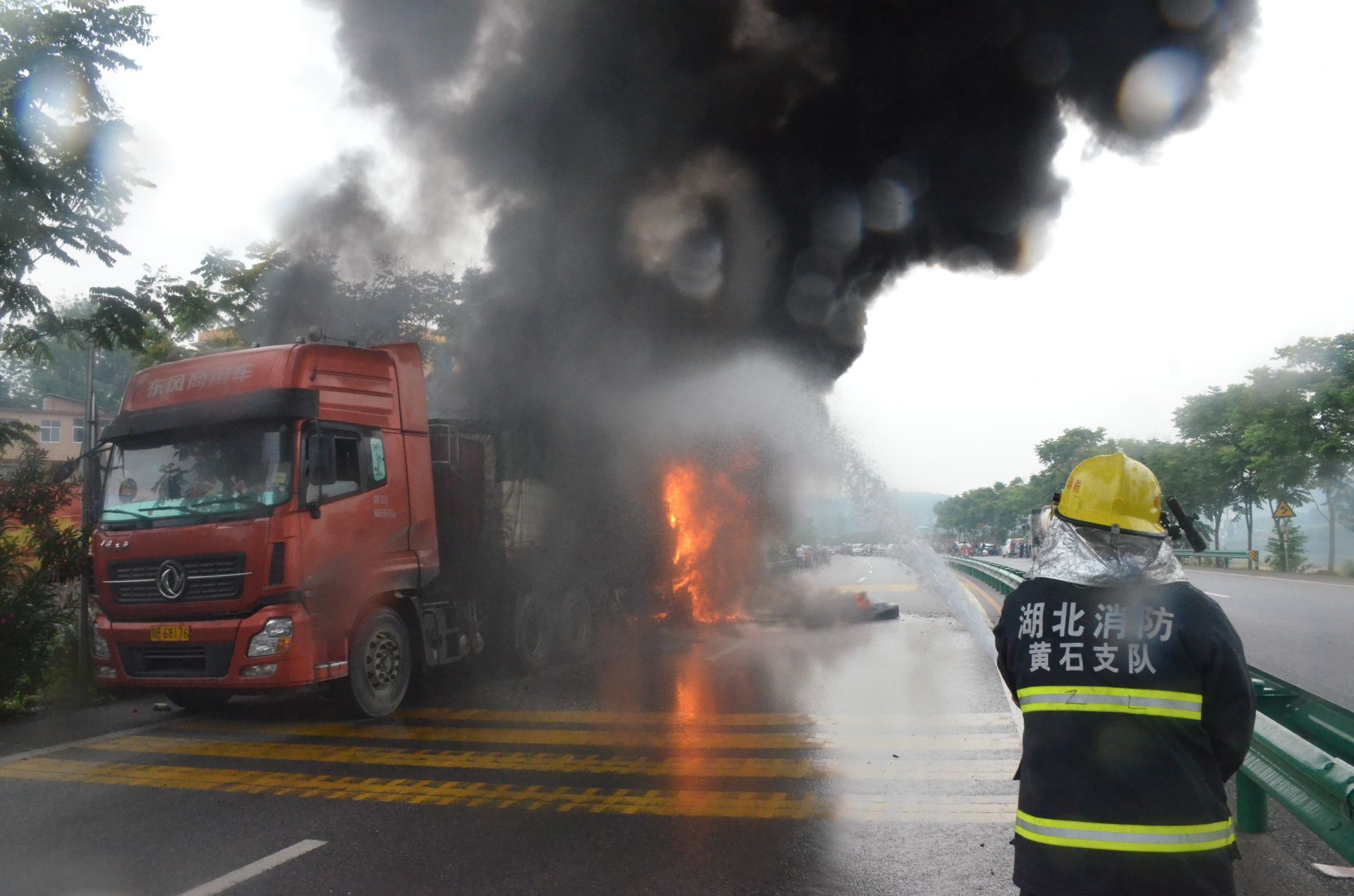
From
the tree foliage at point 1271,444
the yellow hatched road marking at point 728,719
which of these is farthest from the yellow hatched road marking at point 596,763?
the tree foliage at point 1271,444

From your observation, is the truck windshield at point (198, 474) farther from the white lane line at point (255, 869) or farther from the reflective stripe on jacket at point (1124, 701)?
the reflective stripe on jacket at point (1124, 701)

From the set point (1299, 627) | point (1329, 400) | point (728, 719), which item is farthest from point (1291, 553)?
point (728, 719)

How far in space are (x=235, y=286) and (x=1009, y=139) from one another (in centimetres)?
1209

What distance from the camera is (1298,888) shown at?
3.98 meters

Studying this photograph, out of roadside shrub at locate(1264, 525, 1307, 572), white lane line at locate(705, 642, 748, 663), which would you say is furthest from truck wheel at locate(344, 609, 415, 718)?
roadside shrub at locate(1264, 525, 1307, 572)

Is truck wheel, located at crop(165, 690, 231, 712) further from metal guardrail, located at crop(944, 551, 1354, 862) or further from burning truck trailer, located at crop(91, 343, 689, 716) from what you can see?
metal guardrail, located at crop(944, 551, 1354, 862)

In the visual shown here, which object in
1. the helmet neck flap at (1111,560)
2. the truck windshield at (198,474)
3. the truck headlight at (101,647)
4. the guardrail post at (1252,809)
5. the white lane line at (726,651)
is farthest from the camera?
the white lane line at (726,651)

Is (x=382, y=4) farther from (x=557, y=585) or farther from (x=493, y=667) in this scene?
(x=493, y=667)

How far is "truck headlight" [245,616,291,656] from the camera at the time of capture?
7141 millimetres

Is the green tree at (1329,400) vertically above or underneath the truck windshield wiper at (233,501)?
above

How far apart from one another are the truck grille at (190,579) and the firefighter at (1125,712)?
642 centimetres

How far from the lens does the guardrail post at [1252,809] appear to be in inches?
183

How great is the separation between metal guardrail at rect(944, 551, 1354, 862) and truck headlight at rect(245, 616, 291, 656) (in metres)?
5.94

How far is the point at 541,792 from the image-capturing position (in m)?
5.68
